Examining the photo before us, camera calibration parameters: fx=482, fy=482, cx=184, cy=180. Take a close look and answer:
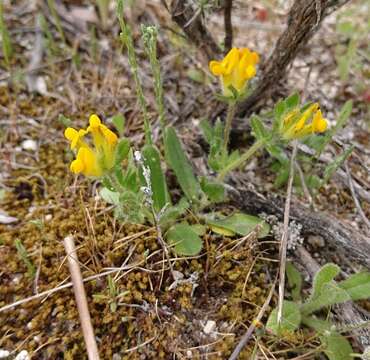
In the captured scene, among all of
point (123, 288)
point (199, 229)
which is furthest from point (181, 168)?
point (123, 288)

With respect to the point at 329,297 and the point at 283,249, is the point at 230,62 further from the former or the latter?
the point at 329,297

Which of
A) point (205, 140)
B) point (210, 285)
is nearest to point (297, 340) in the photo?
point (210, 285)

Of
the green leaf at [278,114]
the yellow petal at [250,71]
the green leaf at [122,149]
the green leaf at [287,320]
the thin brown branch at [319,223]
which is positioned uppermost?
the yellow petal at [250,71]

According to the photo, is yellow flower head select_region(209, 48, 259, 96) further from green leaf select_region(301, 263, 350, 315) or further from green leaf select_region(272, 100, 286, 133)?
green leaf select_region(301, 263, 350, 315)

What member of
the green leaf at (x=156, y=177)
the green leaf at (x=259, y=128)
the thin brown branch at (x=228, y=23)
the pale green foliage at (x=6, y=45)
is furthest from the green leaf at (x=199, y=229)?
the pale green foliage at (x=6, y=45)

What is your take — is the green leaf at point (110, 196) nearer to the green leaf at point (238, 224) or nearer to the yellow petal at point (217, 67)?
the green leaf at point (238, 224)

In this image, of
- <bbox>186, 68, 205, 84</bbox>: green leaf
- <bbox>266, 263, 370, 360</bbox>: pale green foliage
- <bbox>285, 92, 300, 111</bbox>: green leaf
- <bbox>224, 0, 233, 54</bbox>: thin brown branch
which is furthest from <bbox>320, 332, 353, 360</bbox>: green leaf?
<bbox>186, 68, 205, 84</bbox>: green leaf
